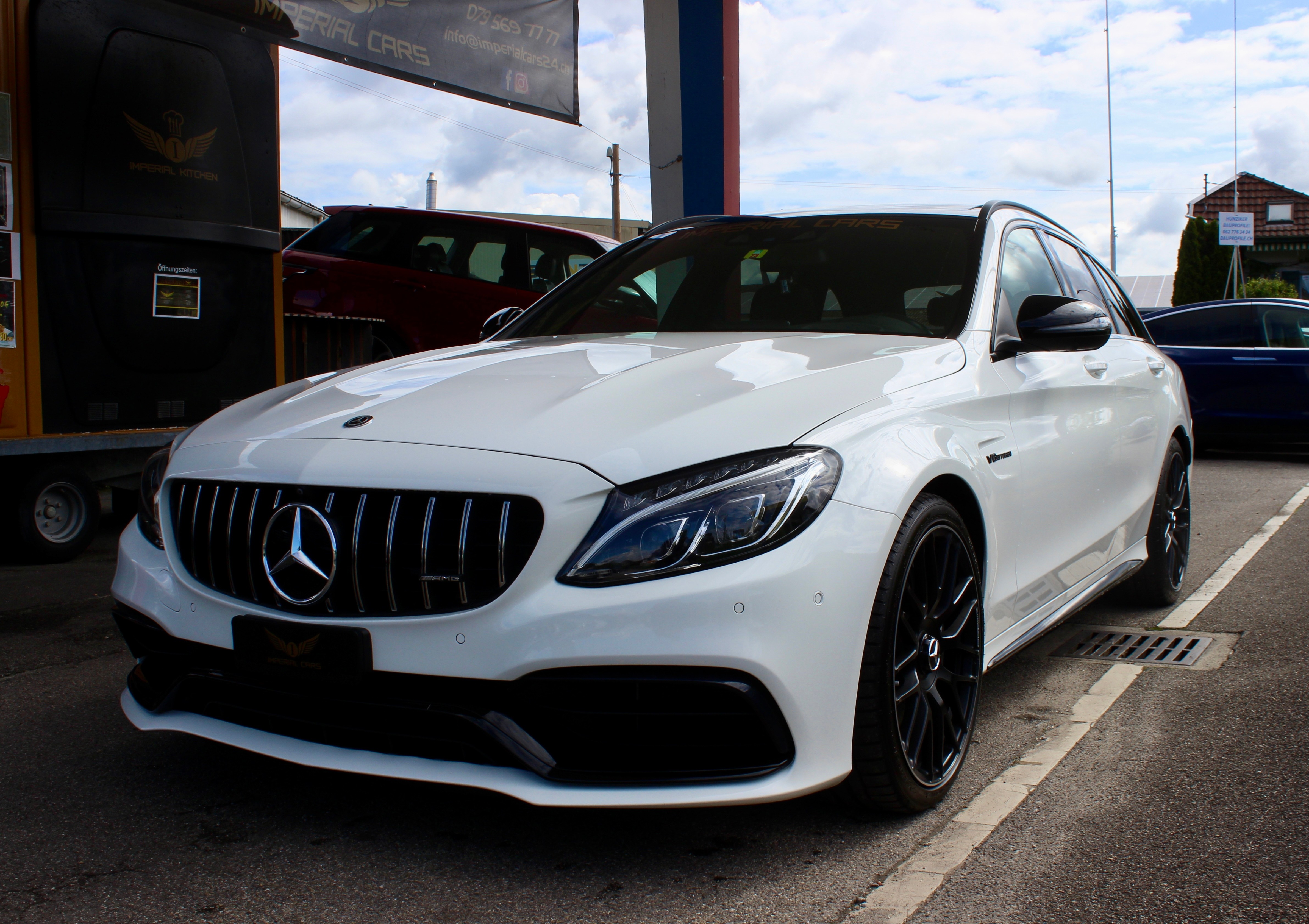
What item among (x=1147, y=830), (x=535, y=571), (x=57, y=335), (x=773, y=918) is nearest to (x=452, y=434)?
(x=535, y=571)

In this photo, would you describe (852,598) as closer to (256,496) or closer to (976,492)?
(976,492)

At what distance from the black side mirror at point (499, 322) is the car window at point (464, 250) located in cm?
452

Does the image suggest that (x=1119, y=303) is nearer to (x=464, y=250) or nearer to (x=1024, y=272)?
(x=1024, y=272)

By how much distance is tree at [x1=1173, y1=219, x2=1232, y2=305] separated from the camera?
116 feet

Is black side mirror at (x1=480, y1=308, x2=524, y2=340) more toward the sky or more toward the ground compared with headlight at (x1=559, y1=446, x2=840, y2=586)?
more toward the sky

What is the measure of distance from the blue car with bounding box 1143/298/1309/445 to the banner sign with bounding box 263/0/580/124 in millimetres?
5879

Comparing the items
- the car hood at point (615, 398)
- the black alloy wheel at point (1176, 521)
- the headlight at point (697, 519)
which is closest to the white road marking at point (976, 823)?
the headlight at point (697, 519)

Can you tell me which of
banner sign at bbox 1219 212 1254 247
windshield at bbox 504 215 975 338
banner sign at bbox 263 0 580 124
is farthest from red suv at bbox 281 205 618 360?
banner sign at bbox 1219 212 1254 247

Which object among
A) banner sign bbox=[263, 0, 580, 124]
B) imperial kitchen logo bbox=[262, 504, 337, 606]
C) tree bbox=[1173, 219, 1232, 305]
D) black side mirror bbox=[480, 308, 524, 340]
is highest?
tree bbox=[1173, 219, 1232, 305]

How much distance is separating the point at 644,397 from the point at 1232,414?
31.1ft

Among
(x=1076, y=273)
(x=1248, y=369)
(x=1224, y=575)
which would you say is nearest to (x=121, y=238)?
(x=1076, y=273)

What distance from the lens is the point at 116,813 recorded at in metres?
2.57

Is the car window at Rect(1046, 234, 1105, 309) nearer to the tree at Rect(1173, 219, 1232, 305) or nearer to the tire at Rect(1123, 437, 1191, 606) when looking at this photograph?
the tire at Rect(1123, 437, 1191, 606)

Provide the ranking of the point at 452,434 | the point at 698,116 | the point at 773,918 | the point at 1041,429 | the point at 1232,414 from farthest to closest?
the point at 1232,414
the point at 698,116
the point at 1041,429
the point at 452,434
the point at 773,918
